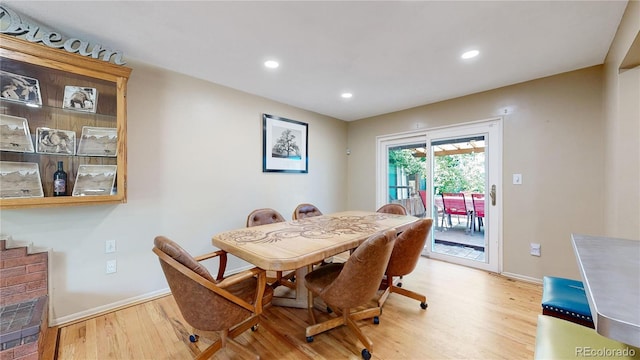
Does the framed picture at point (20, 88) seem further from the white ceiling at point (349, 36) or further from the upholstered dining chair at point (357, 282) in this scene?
the upholstered dining chair at point (357, 282)

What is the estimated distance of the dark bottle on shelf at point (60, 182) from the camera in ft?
6.14

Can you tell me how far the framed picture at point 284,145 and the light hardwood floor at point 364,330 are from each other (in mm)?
1988

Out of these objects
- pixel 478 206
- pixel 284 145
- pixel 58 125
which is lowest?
pixel 478 206

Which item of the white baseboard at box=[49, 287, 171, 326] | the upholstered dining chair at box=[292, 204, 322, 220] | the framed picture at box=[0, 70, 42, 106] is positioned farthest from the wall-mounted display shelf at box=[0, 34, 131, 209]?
the upholstered dining chair at box=[292, 204, 322, 220]

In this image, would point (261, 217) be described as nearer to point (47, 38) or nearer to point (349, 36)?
point (349, 36)

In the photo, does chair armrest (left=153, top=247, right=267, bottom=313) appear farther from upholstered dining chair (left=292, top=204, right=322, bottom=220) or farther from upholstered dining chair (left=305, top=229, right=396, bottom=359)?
upholstered dining chair (left=292, top=204, right=322, bottom=220)

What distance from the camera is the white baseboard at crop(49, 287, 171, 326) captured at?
1984mm

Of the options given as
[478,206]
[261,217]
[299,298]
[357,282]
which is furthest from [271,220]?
[478,206]

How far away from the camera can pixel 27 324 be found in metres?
1.50

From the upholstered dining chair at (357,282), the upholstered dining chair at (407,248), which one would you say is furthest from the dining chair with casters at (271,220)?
the upholstered dining chair at (407,248)

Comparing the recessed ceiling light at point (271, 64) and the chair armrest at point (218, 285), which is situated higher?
the recessed ceiling light at point (271, 64)

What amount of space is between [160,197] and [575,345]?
10.1ft

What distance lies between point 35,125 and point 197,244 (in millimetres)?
1684

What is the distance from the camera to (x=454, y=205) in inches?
147
